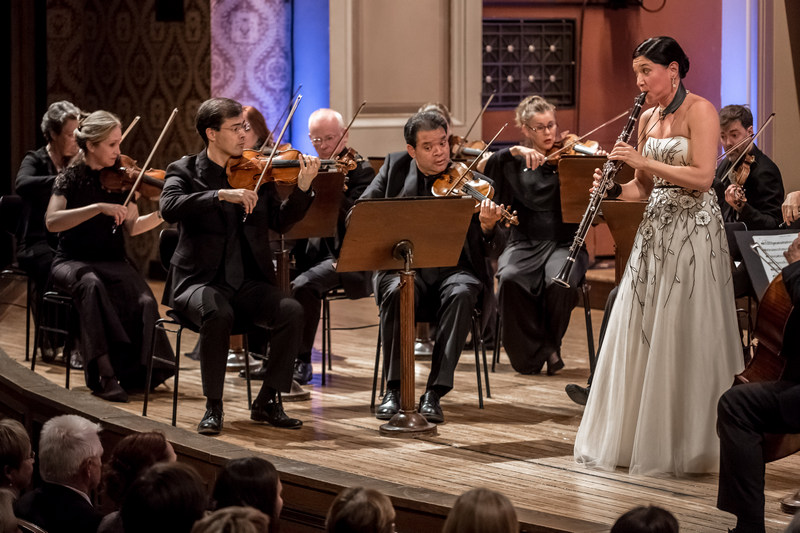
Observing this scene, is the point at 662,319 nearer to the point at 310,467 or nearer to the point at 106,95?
the point at 310,467

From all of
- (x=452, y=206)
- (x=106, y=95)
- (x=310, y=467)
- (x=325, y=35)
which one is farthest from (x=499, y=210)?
(x=106, y=95)

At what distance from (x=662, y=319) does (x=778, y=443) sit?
26.8 inches

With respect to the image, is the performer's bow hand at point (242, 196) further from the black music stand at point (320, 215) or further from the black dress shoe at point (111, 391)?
the black dress shoe at point (111, 391)

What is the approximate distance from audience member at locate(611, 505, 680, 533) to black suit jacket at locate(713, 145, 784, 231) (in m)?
3.25

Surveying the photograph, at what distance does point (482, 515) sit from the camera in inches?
89.6

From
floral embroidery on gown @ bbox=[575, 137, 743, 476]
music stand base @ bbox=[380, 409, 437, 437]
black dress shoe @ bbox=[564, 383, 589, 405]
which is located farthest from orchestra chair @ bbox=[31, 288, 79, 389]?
floral embroidery on gown @ bbox=[575, 137, 743, 476]

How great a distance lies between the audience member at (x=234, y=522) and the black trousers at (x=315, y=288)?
287 centimetres

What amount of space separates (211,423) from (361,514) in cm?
204

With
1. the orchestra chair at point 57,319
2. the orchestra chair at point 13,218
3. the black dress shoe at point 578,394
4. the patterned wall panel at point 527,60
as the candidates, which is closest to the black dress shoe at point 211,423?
the orchestra chair at point 57,319

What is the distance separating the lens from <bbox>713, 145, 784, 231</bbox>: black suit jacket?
5.36 m

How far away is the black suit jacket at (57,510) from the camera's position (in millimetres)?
3053

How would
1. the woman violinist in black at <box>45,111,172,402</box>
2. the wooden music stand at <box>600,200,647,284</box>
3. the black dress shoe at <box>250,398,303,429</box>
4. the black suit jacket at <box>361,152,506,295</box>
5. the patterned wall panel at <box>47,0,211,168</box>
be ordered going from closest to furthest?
the black dress shoe at <box>250,398,303,429</box> < the wooden music stand at <box>600,200,647,284</box> < the black suit jacket at <box>361,152,506,295</box> < the woman violinist in black at <box>45,111,172,402</box> < the patterned wall panel at <box>47,0,211,168</box>

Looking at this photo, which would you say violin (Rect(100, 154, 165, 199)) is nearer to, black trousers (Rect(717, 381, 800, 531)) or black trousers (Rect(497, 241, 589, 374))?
black trousers (Rect(497, 241, 589, 374))

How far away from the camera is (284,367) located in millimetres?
4477
